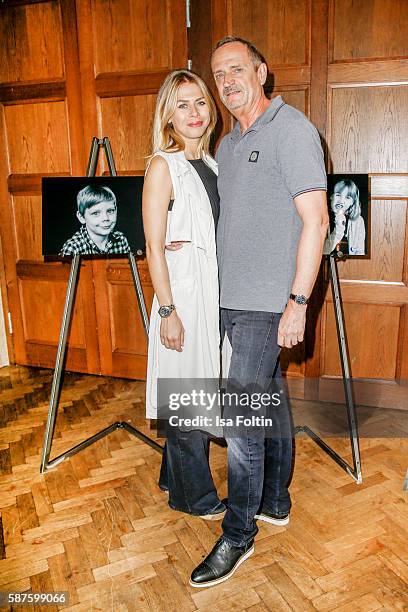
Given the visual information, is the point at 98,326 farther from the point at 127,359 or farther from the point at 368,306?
the point at 368,306

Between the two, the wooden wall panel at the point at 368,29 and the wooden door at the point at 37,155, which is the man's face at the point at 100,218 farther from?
the wooden wall panel at the point at 368,29

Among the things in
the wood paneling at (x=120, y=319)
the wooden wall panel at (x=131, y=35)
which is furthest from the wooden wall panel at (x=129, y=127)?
the wood paneling at (x=120, y=319)

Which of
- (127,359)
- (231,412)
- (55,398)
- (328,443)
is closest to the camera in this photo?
(231,412)

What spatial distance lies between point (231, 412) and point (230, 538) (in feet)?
1.48

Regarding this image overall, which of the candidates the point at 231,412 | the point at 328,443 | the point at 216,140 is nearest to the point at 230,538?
the point at 231,412

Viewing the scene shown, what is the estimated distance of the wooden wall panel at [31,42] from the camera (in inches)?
125

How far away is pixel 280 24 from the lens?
269cm

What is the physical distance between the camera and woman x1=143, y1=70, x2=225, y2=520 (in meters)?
1.76

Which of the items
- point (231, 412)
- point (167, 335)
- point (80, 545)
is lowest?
point (80, 545)

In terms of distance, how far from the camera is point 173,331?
1814 millimetres

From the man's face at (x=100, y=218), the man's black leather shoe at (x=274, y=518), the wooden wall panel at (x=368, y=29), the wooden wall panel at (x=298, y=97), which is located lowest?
the man's black leather shoe at (x=274, y=518)

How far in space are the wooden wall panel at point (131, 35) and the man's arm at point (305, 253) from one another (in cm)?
184

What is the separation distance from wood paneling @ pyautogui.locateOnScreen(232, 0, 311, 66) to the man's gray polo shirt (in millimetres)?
1254

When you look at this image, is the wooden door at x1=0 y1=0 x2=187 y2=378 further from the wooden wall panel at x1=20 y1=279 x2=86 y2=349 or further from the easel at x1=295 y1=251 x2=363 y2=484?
the easel at x1=295 y1=251 x2=363 y2=484
